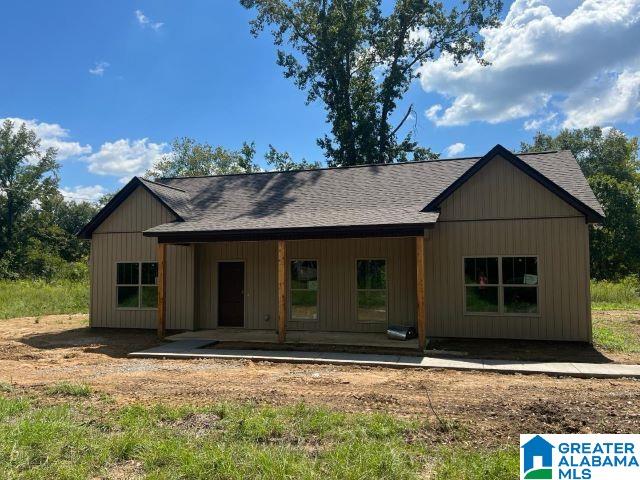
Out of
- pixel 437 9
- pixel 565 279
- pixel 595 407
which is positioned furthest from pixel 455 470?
pixel 437 9

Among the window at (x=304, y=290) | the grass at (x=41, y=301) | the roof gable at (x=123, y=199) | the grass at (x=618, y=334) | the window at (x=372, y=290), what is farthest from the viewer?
the grass at (x=41, y=301)

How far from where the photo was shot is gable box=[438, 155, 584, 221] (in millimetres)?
12312

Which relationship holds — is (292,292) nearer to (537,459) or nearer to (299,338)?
(299,338)

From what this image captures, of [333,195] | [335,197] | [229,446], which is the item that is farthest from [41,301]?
[229,446]

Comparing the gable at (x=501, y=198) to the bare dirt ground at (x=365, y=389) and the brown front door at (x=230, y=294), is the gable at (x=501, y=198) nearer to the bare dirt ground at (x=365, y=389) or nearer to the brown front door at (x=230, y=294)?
the bare dirt ground at (x=365, y=389)

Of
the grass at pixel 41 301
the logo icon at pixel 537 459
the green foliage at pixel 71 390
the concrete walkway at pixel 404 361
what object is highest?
the grass at pixel 41 301

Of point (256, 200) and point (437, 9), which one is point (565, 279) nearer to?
point (256, 200)

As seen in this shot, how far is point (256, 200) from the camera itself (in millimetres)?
15875

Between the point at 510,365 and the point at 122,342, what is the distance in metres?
9.64

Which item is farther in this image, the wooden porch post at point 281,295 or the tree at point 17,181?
the tree at point 17,181

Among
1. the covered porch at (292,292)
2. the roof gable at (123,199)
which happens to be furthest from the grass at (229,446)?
the roof gable at (123,199)

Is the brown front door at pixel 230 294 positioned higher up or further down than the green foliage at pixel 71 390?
higher up

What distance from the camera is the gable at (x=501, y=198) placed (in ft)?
40.4

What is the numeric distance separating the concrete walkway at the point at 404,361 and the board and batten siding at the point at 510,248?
2722 mm
